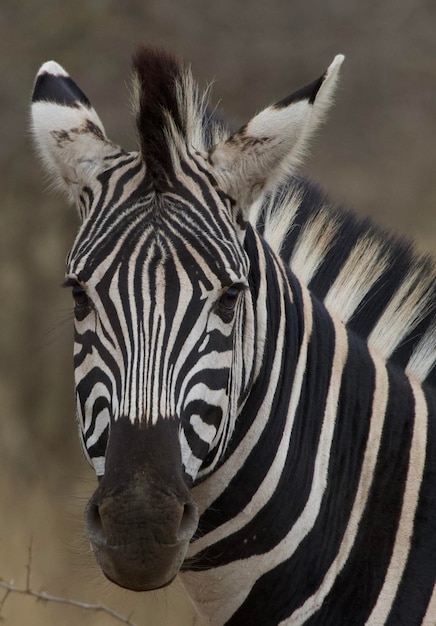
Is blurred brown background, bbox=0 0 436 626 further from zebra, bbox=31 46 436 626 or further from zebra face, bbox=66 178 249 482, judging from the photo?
zebra face, bbox=66 178 249 482

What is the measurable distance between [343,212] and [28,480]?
27.3 ft

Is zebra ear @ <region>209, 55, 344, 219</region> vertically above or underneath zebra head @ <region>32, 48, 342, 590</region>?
above

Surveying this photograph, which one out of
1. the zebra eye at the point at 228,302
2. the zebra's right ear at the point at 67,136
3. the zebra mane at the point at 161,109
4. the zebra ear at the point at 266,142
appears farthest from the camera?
the zebra's right ear at the point at 67,136

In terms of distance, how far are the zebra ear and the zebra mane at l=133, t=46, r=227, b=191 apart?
0.60 ft

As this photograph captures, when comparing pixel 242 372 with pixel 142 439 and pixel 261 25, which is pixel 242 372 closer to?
pixel 142 439

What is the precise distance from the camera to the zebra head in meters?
3.22

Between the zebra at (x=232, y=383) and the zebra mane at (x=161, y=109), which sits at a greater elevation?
the zebra mane at (x=161, y=109)

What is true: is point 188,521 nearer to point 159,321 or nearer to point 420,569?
point 159,321

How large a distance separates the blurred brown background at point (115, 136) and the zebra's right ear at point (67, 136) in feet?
22.4

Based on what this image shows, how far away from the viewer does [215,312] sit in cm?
355

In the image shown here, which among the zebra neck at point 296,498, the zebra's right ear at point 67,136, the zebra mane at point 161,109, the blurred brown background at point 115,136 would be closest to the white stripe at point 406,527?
the zebra neck at point 296,498

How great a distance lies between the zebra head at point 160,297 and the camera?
3225 millimetres

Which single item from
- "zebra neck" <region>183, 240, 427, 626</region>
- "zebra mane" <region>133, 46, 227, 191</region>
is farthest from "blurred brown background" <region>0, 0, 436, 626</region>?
"zebra mane" <region>133, 46, 227, 191</region>

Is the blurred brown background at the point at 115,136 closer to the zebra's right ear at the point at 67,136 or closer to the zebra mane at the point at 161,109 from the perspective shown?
the zebra's right ear at the point at 67,136
